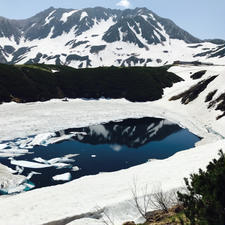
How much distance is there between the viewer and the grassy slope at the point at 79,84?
8288 centimetres

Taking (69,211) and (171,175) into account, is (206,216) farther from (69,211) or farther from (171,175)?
(171,175)

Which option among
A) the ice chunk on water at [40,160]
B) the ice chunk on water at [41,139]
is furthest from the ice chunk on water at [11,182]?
the ice chunk on water at [41,139]

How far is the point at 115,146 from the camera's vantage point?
4484 centimetres

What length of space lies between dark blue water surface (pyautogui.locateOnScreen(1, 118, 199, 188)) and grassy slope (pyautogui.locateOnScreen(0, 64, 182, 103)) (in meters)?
33.6

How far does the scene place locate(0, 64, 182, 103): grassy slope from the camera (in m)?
82.9

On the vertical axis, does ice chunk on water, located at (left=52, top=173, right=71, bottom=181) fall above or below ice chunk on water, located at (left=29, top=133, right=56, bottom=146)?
above

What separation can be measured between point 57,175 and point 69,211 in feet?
41.2

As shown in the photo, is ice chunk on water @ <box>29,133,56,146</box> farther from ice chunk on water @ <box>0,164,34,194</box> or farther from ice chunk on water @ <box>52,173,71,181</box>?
ice chunk on water @ <box>52,173,71,181</box>

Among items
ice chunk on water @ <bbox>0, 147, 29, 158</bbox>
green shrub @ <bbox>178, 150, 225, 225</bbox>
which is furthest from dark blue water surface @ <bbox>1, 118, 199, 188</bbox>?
green shrub @ <bbox>178, 150, 225, 225</bbox>

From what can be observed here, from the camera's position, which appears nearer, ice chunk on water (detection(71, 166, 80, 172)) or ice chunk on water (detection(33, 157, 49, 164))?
ice chunk on water (detection(71, 166, 80, 172))

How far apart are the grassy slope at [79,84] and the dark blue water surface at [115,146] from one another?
Answer: 33591 mm

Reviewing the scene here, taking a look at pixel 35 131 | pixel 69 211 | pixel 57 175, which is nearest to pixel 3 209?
pixel 69 211

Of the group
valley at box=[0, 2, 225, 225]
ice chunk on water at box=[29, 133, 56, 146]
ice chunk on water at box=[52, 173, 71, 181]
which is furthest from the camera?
ice chunk on water at box=[29, 133, 56, 146]

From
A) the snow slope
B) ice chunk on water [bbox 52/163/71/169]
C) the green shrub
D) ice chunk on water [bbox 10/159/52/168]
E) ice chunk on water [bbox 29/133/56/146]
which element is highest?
the green shrub
